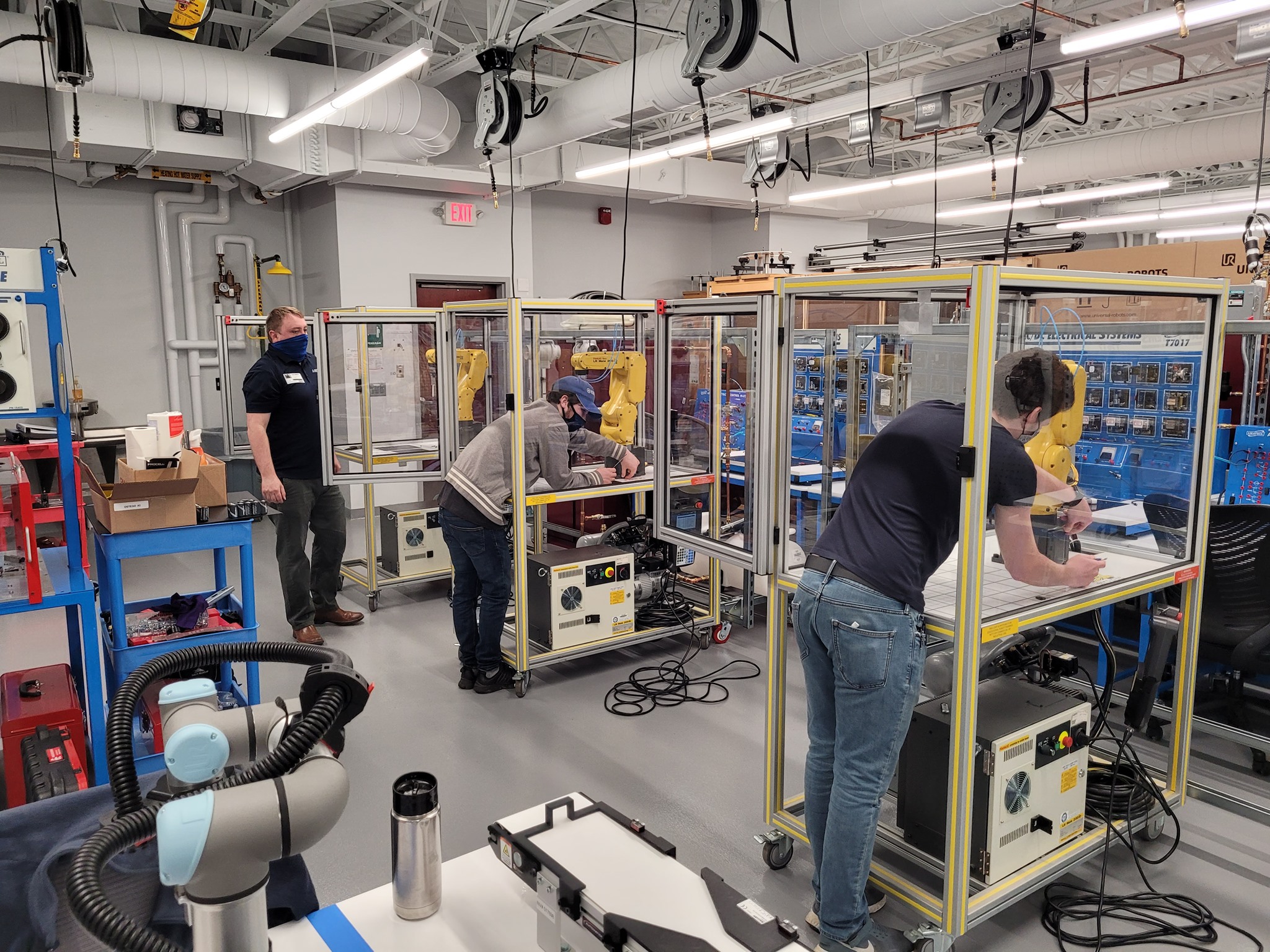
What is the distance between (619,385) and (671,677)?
4.62 ft

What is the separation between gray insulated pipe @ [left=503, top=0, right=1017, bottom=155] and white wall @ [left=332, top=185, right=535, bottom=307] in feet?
4.68

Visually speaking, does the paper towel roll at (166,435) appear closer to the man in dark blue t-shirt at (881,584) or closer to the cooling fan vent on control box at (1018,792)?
the man in dark blue t-shirt at (881,584)

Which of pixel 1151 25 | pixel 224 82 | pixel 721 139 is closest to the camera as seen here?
pixel 1151 25


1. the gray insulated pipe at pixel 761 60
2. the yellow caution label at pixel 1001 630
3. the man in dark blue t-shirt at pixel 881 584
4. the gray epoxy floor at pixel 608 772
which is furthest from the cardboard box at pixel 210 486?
the yellow caution label at pixel 1001 630

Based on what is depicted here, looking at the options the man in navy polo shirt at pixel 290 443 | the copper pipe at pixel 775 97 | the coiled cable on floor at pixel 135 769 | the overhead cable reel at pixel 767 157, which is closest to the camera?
the coiled cable on floor at pixel 135 769

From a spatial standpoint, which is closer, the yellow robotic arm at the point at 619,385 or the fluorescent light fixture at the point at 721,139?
the yellow robotic arm at the point at 619,385

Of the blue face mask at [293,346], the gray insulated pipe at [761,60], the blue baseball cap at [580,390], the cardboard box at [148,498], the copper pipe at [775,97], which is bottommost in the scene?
the cardboard box at [148,498]

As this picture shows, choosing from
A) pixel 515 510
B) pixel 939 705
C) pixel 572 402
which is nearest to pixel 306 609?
pixel 515 510

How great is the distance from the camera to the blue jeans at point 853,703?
2020mm

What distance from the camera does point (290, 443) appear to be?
449 centimetres

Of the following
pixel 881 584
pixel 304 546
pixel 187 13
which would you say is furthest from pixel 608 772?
pixel 187 13

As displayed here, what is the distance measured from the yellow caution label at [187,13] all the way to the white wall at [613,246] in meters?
5.61

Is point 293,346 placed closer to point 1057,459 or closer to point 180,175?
point 1057,459

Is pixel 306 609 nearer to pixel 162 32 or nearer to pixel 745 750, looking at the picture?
pixel 745 750
